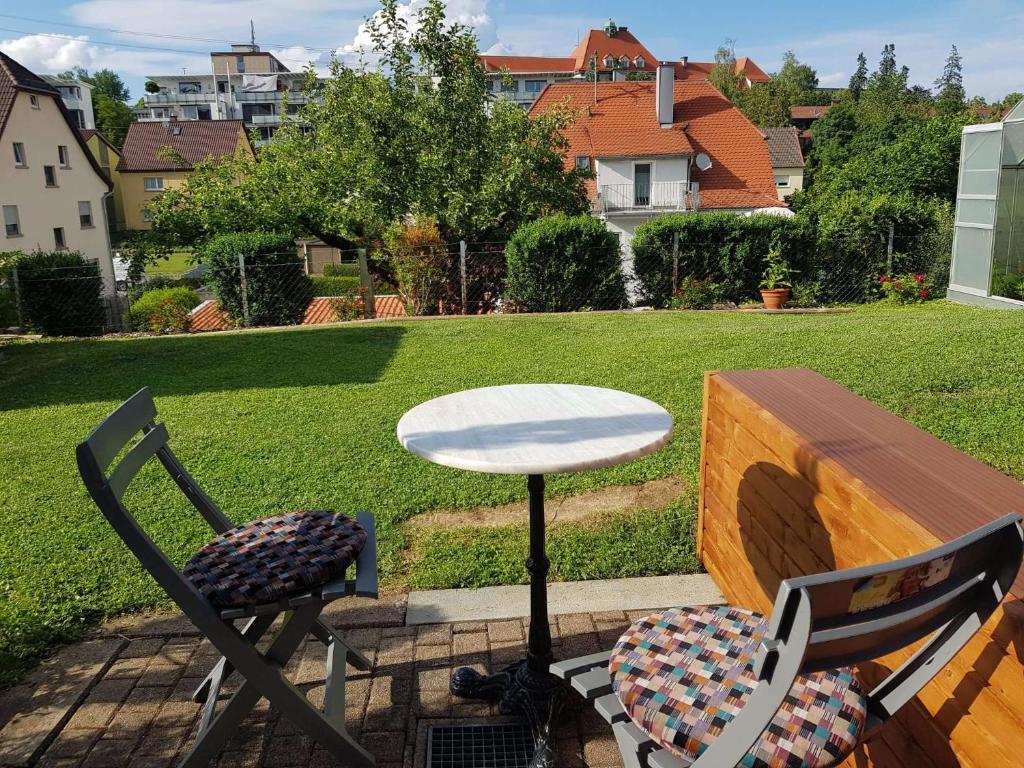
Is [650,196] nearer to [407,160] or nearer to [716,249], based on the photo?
[407,160]

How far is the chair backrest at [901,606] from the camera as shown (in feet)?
4.48

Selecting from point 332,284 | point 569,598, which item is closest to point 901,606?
point 569,598

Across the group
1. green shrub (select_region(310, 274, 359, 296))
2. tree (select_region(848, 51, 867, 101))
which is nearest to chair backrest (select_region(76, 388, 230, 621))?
green shrub (select_region(310, 274, 359, 296))

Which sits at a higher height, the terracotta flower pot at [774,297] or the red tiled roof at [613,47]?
the red tiled roof at [613,47]

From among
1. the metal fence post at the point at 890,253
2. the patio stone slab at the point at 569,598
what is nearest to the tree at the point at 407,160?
the metal fence post at the point at 890,253

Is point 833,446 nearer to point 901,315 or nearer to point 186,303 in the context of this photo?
point 901,315

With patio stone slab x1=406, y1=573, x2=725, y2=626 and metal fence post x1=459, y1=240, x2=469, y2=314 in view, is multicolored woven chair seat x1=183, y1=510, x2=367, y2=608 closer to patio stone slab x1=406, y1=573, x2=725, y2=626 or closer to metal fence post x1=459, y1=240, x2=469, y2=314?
patio stone slab x1=406, y1=573, x2=725, y2=626

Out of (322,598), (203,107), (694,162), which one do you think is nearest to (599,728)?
(322,598)

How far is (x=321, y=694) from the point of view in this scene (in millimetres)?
2938

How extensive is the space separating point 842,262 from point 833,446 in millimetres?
12522

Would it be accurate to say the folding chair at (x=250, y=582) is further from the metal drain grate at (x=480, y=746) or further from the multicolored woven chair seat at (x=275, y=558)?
the metal drain grate at (x=480, y=746)

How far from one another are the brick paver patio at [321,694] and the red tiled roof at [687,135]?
3159 cm

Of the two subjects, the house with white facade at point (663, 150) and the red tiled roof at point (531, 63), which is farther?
the red tiled roof at point (531, 63)

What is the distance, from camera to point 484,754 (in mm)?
2613
